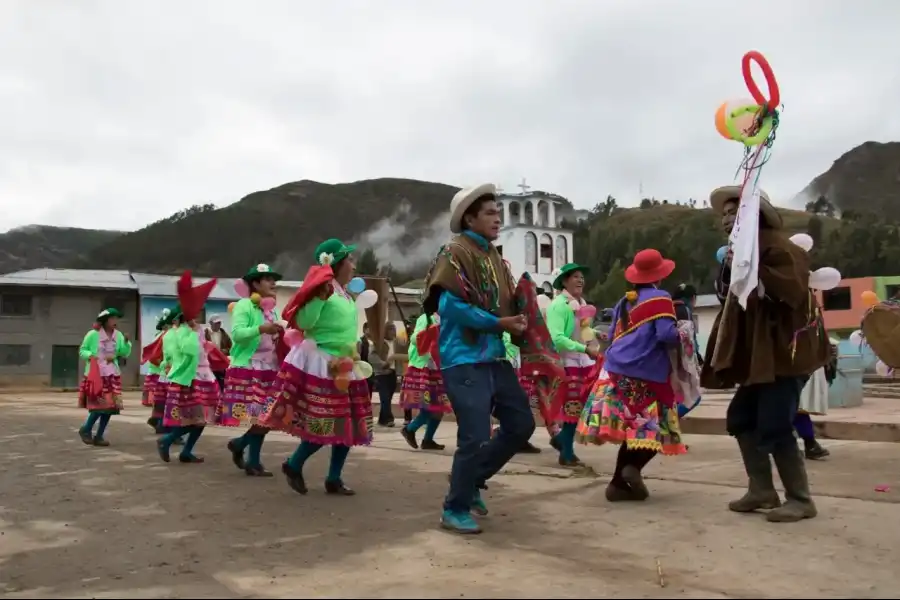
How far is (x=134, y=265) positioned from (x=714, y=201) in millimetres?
Result: 147243

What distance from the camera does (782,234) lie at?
497 cm

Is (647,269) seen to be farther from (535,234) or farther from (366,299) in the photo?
(535,234)

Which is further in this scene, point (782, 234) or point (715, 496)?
point (715, 496)

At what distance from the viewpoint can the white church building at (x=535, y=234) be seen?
75.6 metres

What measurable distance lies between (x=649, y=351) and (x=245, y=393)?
3.85 meters

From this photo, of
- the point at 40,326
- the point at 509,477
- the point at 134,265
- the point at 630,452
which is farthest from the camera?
the point at 134,265

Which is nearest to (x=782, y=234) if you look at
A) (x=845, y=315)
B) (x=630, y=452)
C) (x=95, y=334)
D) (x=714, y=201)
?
(x=714, y=201)

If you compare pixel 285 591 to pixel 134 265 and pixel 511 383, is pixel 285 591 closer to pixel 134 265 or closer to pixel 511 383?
pixel 511 383

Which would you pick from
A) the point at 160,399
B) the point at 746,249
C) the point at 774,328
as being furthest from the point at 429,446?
the point at 746,249

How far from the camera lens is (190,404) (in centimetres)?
845

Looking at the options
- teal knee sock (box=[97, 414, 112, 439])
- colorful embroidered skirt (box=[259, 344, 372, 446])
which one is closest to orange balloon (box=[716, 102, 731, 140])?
colorful embroidered skirt (box=[259, 344, 372, 446])

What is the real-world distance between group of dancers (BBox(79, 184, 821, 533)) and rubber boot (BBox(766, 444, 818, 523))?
1 centimetres

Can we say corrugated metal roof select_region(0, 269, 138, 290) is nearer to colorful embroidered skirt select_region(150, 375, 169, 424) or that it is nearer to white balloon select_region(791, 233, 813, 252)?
colorful embroidered skirt select_region(150, 375, 169, 424)

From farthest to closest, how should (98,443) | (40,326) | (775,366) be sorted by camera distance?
(40,326), (98,443), (775,366)
